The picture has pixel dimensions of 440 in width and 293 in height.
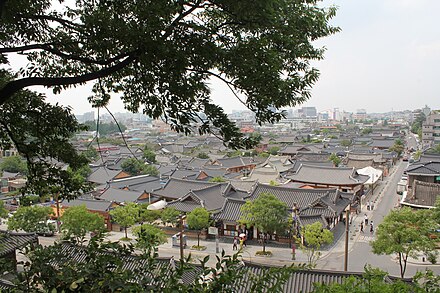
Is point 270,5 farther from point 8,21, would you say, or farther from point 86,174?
point 86,174

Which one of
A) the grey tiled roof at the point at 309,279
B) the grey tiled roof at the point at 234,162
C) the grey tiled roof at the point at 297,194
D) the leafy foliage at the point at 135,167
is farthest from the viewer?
Answer: the grey tiled roof at the point at 234,162

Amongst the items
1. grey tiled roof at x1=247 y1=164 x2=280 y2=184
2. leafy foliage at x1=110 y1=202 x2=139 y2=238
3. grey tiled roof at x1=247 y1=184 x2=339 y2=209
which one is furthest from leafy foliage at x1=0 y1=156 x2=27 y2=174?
grey tiled roof at x1=247 y1=184 x2=339 y2=209

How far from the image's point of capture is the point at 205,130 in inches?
165

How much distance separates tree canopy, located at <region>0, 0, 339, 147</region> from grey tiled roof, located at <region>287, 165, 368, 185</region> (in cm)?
2877

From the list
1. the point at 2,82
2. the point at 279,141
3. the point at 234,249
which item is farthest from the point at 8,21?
the point at 279,141

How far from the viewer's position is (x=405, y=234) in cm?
1435

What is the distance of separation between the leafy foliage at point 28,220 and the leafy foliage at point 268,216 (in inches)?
489

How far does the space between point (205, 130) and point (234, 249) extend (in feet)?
55.0

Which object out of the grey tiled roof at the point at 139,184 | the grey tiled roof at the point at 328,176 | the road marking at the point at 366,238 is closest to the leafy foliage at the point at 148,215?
the grey tiled roof at the point at 139,184

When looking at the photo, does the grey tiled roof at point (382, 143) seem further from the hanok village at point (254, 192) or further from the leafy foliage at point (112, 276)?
the leafy foliage at point (112, 276)

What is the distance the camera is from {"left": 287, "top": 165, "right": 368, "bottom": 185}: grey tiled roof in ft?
103

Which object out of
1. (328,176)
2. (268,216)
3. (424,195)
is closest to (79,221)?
(268,216)

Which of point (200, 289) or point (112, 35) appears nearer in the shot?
point (200, 289)

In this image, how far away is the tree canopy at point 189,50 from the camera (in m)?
3.74
